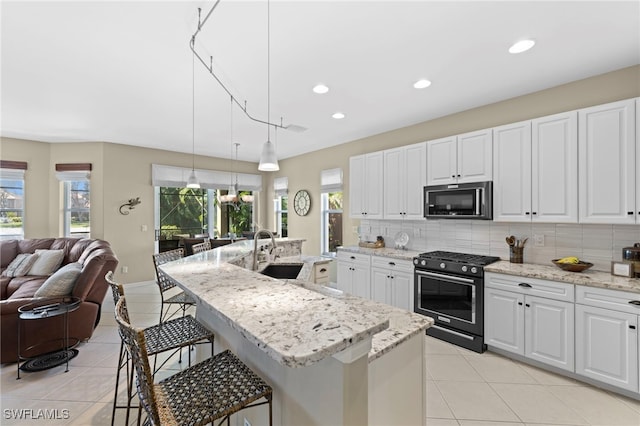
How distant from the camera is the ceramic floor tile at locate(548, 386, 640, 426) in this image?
205 centimetres

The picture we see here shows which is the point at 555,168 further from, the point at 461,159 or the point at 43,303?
the point at 43,303

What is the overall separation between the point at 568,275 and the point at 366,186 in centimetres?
262

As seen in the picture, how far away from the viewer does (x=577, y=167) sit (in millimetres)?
2645

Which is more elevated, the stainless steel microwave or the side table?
the stainless steel microwave

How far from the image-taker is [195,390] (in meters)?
1.26

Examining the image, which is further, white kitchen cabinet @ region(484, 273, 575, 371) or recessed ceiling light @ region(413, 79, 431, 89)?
recessed ceiling light @ region(413, 79, 431, 89)

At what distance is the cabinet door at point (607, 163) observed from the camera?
2398mm

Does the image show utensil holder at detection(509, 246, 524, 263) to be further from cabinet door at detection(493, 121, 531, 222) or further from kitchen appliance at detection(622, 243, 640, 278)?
kitchen appliance at detection(622, 243, 640, 278)

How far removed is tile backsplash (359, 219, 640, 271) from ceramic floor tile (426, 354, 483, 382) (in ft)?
4.32

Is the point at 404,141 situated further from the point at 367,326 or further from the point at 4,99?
the point at 4,99

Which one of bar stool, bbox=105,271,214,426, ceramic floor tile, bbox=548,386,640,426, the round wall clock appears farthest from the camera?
the round wall clock

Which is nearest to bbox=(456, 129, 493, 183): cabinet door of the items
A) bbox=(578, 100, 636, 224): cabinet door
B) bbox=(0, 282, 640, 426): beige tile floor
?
bbox=(578, 100, 636, 224): cabinet door

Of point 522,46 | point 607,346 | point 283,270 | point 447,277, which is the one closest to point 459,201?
point 447,277

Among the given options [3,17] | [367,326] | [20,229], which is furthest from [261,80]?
[20,229]
